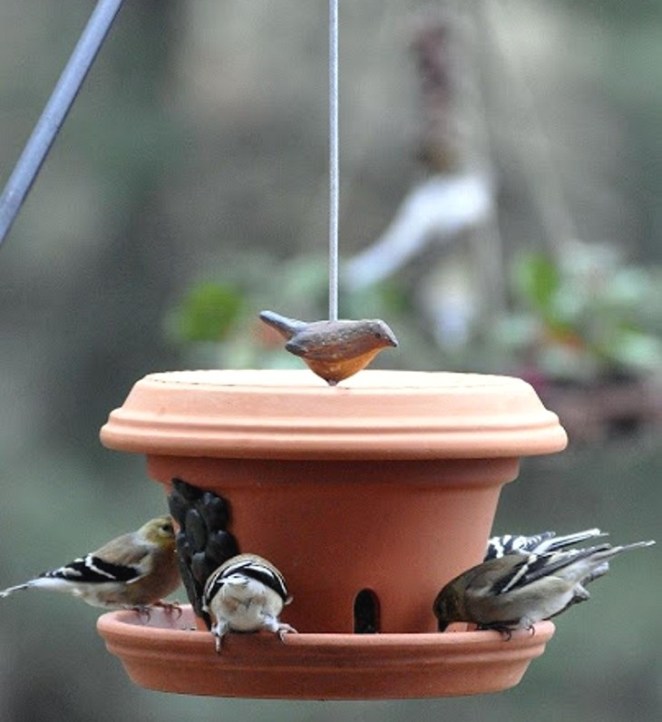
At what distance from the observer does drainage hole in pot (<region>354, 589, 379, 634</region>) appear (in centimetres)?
316

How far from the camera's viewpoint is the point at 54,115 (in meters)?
2.77

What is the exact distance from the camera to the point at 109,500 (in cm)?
1060

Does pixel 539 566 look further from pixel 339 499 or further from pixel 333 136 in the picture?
pixel 333 136

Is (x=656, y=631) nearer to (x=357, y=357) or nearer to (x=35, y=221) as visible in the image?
(x=35, y=221)

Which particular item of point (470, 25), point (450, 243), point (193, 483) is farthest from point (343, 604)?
point (470, 25)

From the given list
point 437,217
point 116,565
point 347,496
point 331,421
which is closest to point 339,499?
point 347,496

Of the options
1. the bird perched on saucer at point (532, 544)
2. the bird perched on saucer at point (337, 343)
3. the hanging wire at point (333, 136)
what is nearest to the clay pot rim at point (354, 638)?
the bird perched on saucer at point (532, 544)

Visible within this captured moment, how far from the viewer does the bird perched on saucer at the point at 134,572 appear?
3428 millimetres

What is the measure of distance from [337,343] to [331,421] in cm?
15

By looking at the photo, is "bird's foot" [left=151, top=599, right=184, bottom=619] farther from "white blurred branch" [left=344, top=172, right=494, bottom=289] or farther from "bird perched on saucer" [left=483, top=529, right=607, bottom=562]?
"white blurred branch" [left=344, top=172, right=494, bottom=289]


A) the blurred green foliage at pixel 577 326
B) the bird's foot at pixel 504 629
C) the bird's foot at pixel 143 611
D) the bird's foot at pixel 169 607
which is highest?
the bird's foot at pixel 504 629

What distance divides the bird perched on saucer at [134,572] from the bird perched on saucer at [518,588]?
0.49 m

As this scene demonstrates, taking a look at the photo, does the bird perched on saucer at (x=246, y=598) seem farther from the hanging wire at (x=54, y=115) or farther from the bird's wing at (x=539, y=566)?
the hanging wire at (x=54, y=115)

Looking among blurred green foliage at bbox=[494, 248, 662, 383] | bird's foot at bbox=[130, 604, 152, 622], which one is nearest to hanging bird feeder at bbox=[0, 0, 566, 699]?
bird's foot at bbox=[130, 604, 152, 622]
